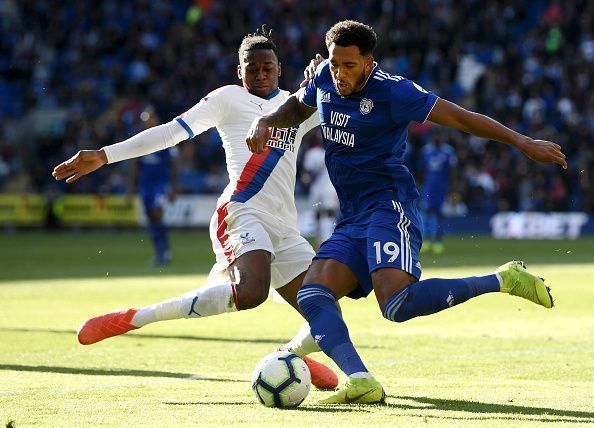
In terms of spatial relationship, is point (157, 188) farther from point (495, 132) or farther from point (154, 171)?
point (495, 132)

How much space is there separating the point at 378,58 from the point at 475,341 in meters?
23.6

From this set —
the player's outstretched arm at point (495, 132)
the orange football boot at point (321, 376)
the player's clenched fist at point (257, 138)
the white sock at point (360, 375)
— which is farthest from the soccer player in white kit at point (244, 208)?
the player's outstretched arm at point (495, 132)

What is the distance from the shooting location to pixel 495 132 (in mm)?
6293

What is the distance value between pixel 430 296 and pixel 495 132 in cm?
98

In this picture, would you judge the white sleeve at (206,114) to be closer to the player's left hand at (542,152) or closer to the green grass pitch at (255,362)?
the green grass pitch at (255,362)

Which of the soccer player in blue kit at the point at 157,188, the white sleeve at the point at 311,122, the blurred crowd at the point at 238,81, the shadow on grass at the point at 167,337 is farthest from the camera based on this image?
the blurred crowd at the point at 238,81

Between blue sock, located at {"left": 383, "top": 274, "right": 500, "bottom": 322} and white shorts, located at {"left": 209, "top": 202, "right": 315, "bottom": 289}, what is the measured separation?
135 cm

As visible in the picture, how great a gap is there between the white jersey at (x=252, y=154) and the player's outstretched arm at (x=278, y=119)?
58 centimetres

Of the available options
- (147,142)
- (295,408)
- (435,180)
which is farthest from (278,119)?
(435,180)

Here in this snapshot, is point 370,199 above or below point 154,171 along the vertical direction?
below

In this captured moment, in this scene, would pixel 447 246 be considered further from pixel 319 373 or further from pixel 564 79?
pixel 319 373

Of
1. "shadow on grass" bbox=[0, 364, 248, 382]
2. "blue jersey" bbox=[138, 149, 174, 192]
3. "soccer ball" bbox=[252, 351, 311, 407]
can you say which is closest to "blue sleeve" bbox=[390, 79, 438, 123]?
"soccer ball" bbox=[252, 351, 311, 407]

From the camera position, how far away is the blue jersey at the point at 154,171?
19.1 m

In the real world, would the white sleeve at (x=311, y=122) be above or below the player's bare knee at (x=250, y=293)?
above
